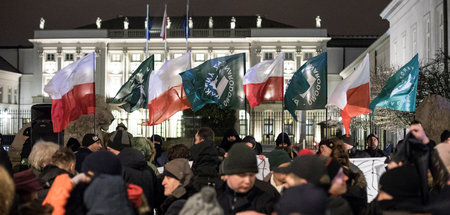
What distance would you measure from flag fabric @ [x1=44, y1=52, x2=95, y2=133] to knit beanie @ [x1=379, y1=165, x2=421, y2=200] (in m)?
7.97

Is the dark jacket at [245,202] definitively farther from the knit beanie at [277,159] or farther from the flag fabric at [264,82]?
the flag fabric at [264,82]

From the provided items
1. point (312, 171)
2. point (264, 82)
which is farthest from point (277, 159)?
point (264, 82)

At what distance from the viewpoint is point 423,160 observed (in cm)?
424

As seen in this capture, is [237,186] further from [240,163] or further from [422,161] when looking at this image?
[422,161]

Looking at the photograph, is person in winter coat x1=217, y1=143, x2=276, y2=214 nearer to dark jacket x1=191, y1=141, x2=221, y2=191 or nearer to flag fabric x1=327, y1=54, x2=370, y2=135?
dark jacket x1=191, y1=141, x2=221, y2=191

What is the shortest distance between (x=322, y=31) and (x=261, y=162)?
63964 mm

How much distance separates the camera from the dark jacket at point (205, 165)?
5.28 m

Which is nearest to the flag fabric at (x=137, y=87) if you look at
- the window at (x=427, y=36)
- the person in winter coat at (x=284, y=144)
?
the person in winter coat at (x=284, y=144)

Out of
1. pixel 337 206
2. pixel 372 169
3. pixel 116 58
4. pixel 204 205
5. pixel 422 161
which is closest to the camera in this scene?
pixel 204 205

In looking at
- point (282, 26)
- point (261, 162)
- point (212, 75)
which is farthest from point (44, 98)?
point (261, 162)

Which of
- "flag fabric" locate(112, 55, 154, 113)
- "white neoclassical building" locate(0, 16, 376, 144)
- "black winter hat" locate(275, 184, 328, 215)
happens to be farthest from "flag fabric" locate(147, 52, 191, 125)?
"white neoclassical building" locate(0, 16, 376, 144)

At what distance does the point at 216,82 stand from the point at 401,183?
28.0ft

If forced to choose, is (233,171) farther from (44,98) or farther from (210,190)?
(44,98)

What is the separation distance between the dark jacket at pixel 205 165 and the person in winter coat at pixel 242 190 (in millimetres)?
1152
